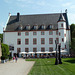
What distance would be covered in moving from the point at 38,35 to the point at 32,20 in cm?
864

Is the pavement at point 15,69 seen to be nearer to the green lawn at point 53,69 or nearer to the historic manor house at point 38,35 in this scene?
the green lawn at point 53,69

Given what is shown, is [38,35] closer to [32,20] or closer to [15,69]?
[32,20]

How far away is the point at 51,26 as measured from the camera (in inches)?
2414

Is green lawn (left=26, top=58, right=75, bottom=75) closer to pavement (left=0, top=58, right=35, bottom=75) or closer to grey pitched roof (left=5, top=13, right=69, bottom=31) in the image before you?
pavement (left=0, top=58, right=35, bottom=75)

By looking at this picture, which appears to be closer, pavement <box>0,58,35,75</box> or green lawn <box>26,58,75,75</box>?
green lawn <box>26,58,75,75</box>

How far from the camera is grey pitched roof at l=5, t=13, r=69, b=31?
207 feet

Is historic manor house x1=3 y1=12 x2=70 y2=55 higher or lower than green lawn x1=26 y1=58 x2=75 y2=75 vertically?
higher

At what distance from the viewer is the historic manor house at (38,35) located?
2312 inches

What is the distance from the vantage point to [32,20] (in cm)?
6600

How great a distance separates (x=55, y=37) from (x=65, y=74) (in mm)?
45167

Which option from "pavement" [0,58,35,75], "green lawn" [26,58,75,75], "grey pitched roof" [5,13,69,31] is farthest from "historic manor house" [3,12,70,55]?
"green lawn" [26,58,75,75]

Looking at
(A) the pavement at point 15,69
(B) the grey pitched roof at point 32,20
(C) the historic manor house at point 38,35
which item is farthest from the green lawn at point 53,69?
(B) the grey pitched roof at point 32,20

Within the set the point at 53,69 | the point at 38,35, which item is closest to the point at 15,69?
the point at 53,69

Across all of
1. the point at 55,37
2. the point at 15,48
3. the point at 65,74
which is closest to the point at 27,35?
the point at 15,48
